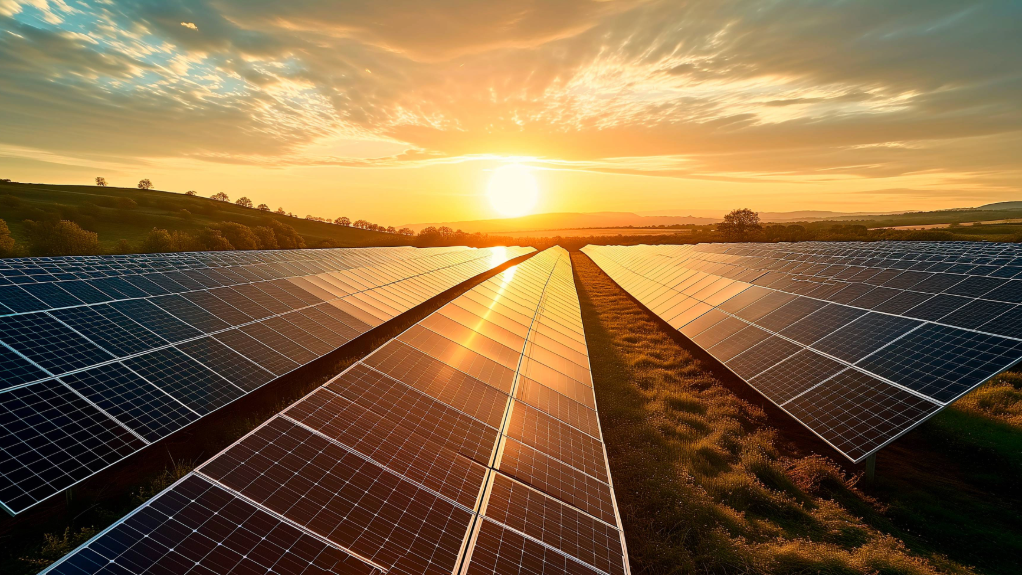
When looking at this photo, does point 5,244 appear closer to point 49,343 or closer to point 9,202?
point 9,202

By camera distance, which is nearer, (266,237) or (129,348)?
(129,348)

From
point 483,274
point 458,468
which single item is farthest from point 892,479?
point 483,274

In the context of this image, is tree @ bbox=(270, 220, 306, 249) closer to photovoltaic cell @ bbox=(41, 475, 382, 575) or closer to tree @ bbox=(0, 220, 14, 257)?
tree @ bbox=(0, 220, 14, 257)

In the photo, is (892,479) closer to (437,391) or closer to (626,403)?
(626,403)

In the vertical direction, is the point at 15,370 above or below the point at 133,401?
above

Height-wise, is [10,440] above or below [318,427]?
below

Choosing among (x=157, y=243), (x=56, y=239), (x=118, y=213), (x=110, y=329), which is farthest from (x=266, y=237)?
(x=110, y=329)
